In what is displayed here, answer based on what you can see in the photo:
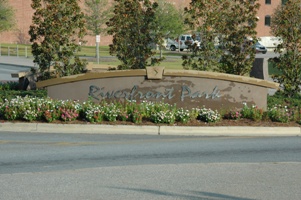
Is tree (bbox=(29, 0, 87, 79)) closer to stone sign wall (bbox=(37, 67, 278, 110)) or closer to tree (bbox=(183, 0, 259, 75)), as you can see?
stone sign wall (bbox=(37, 67, 278, 110))

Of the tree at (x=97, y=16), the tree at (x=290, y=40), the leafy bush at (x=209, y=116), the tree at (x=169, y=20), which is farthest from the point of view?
the tree at (x=97, y=16)

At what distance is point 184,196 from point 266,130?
868 centimetres

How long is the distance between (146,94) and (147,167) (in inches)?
319

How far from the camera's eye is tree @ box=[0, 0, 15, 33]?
68688 millimetres

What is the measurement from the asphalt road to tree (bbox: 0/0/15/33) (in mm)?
54378

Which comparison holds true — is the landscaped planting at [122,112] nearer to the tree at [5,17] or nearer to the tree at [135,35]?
the tree at [135,35]

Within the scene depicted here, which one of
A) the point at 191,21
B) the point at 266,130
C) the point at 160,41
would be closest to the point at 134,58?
the point at 160,41

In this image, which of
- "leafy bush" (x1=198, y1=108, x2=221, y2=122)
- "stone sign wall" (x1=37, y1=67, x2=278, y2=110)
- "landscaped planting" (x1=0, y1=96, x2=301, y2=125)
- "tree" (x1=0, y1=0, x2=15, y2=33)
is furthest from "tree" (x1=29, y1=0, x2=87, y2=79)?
"tree" (x1=0, y1=0, x2=15, y2=33)

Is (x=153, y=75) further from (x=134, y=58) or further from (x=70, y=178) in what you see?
(x=70, y=178)

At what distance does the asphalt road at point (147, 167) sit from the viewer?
9555 millimetres

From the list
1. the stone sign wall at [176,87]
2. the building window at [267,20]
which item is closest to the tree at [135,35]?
the stone sign wall at [176,87]

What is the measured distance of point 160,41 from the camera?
24531 mm

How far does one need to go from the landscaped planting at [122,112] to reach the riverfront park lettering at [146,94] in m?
0.43

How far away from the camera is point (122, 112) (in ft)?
59.0
